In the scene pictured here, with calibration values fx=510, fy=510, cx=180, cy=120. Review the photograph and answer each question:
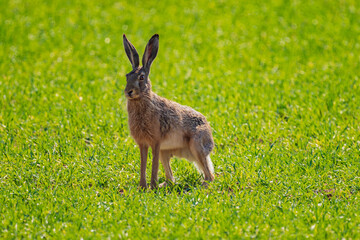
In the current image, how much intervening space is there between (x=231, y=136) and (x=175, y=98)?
1.59 meters

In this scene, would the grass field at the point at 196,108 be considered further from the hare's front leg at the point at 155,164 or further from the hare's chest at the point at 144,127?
the hare's chest at the point at 144,127

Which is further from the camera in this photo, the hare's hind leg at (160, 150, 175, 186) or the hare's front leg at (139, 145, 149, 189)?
the hare's hind leg at (160, 150, 175, 186)

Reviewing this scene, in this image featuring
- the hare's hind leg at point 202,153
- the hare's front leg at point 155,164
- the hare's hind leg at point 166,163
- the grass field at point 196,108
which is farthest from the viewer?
the hare's hind leg at point 166,163

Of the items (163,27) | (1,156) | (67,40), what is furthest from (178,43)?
(1,156)

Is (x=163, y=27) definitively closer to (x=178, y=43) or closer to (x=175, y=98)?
(x=178, y=43)

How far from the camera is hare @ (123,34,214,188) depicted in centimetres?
553

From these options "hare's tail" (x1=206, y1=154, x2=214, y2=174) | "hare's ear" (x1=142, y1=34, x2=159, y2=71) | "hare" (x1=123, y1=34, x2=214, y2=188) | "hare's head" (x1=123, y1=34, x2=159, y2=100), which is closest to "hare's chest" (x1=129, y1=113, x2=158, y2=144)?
"hare" (x1=123, y1=34, x2=214, y2=188)

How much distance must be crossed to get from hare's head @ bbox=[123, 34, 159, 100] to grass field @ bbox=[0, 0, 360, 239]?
1.06 m

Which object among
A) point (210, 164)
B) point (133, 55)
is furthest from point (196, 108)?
point (133, 55)

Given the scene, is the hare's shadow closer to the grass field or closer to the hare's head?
the grass field

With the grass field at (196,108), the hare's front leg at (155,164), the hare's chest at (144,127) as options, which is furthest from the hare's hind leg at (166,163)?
the hare's chest at (144,127)

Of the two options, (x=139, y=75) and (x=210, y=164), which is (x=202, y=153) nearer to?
(x=210, y=164)

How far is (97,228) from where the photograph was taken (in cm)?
468

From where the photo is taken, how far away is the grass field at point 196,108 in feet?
15.9
